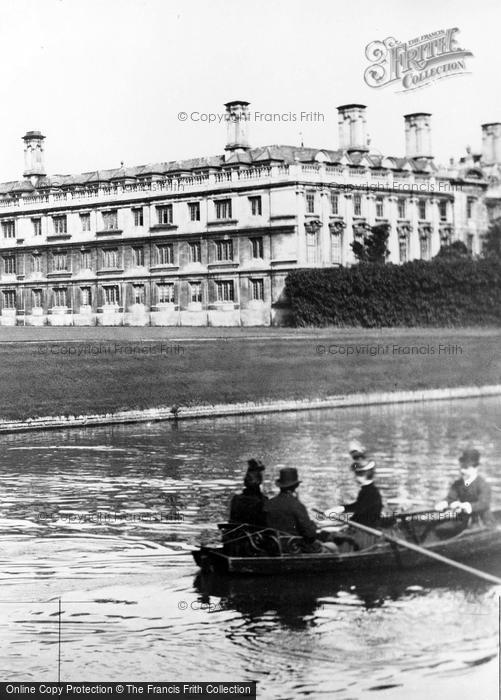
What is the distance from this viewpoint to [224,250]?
7025 centimetres

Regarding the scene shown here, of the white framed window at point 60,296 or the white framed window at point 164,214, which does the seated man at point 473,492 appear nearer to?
the white framed window at point 164,214

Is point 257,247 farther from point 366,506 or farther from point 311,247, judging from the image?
point 366,506

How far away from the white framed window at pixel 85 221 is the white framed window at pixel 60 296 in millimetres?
4377

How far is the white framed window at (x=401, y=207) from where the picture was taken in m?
71.6

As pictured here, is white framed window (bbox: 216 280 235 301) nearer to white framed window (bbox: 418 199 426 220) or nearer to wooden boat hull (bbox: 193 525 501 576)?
white framed window (bbox: 418 199 426 220)

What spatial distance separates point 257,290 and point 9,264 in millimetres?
21402

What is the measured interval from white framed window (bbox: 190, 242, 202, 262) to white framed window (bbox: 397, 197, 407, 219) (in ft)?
41.5

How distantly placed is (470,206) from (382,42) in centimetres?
5679

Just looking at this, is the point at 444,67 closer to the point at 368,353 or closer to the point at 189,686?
the point at 189,686

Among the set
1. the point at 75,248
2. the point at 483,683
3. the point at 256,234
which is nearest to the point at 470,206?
the point at 256,234

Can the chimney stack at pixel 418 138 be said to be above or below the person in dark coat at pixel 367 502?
above

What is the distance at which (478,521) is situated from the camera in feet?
57.2


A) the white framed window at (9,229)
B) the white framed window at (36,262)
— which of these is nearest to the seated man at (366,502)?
the white framed window at (36,262)

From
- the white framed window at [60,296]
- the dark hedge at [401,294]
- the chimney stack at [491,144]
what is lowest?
the dark hedge at [401,294]
